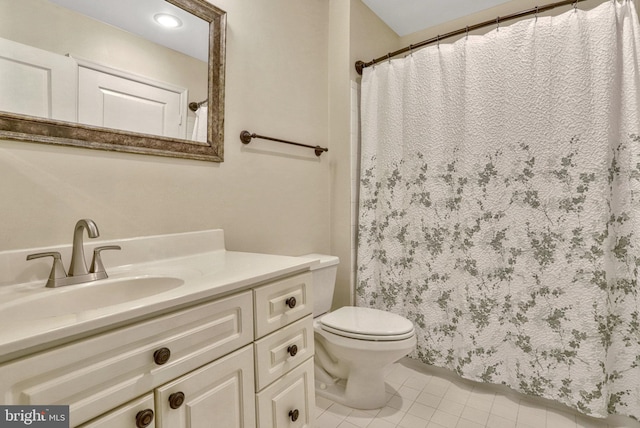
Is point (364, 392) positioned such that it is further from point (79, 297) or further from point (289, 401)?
point (79, 297)

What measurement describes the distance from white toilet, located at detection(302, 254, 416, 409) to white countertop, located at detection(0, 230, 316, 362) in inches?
21.5

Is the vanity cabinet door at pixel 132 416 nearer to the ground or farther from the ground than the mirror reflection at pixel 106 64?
nearer to the ground

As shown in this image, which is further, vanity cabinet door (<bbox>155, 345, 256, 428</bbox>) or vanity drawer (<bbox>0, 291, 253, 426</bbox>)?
vanity cabinet door (<bbox>155, 345, 256, 428</bbox>)

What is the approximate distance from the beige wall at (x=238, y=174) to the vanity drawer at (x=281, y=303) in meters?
0.54

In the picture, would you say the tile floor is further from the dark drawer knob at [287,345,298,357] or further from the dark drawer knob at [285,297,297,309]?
the dark drawer knob at [285,297,297,309]

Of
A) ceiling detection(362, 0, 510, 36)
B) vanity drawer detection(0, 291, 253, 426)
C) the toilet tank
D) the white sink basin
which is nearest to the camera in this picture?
vanity drawer detection(0, 291, 253, 426)

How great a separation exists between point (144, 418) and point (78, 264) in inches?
19.9

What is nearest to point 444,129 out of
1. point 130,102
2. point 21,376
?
point 130,102

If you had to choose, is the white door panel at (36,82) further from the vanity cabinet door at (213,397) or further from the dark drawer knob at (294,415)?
the dark drawer knob at (294,415)

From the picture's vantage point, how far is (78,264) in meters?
0.94

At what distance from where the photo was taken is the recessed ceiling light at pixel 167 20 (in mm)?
1249

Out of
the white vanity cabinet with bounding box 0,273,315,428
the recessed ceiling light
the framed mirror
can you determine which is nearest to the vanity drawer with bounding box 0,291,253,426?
the white vanity cabinet with bounding box 0,273,315,428

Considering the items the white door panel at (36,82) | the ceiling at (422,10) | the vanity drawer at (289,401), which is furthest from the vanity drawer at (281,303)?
the ceiling at (422,10)

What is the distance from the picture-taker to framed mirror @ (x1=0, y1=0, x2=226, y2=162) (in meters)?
0.94
